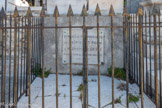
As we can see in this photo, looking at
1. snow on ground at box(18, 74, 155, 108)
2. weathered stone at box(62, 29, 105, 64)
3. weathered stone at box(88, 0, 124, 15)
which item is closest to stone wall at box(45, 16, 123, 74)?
weathered stone at box(62, 29, 105, 64)

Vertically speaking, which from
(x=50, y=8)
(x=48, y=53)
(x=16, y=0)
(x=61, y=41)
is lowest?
(x=48, y=53)

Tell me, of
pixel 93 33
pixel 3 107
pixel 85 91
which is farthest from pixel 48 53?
pixel 85 91

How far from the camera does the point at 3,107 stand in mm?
2316

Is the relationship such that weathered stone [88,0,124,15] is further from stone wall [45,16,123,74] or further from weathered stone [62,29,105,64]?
weathered stone [62,29,105,64]

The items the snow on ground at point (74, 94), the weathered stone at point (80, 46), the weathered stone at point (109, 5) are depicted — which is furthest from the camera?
the weathered stone at point (109, 5)

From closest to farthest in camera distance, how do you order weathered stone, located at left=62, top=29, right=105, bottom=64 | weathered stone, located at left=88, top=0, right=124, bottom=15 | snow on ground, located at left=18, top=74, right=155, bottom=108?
snow on ground, located at left=18, top=74, right=155, bottom=108 → weathered stone, located at left=62, top=29, right=105, bottom=64 → weathered stone, located at left=88, top=0, right=124, bottom=15

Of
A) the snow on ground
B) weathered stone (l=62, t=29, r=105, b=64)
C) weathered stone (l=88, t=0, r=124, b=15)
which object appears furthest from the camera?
weathered stone (l=88, t=0, r=124, b=15)

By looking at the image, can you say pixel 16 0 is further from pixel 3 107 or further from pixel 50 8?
pixel 3 107

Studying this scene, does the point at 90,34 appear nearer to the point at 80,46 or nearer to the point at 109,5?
the point at 80,46

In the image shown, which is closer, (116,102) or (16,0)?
(116,102)

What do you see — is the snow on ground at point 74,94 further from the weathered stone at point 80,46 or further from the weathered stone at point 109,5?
the weathered stone at point 109,5

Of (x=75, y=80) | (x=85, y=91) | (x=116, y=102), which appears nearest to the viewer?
(x=85, y=91)

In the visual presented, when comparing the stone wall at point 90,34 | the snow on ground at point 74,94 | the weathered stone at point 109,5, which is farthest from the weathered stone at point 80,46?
the weathered stone at point 109,5

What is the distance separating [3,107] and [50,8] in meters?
3.39
